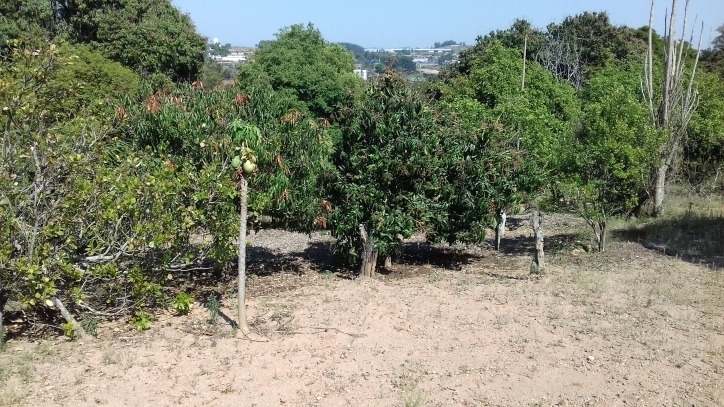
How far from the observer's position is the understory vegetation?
771 centimetres

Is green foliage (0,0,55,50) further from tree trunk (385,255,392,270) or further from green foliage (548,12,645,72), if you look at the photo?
green foliage (548,12,645,72)

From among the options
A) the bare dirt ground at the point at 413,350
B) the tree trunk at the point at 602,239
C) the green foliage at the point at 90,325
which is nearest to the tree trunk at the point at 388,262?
the bare dirt ground at the point at 413,350

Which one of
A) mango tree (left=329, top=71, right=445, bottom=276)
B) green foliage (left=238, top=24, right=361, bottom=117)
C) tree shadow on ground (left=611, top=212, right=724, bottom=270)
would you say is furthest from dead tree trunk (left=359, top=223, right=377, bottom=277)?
green foliage (left=238, top=24, right=361, bottom=117)

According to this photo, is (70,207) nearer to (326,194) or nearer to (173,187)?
(173,187)

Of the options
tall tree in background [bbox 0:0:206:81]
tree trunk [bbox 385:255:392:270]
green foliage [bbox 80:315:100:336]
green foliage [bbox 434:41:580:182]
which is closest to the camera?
green foliage [bbox 80:315:100:336]

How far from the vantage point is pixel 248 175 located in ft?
25.8

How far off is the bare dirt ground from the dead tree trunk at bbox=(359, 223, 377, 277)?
29 centimetres

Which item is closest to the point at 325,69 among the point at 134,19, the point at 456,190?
the point at 134,19

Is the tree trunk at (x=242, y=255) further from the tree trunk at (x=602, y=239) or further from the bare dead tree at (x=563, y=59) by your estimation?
the bare dead tree at (x=563, y=59)

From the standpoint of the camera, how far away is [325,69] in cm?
2538

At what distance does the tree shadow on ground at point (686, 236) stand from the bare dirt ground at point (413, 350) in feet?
9.58

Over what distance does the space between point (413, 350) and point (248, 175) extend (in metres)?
2.84

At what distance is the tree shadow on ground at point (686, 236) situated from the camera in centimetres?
1377

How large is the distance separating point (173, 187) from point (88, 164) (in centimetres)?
109
